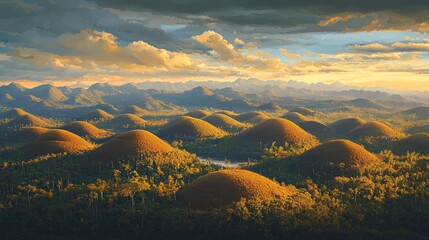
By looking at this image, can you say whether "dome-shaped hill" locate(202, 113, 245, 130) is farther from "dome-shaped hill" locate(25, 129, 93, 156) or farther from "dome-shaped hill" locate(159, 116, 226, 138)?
"dome-shaped hill" locate(25, 129, 93, 156)

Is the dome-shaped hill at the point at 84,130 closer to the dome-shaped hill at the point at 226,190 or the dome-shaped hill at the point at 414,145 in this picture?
the dome-shaped hill at the point at 226,190

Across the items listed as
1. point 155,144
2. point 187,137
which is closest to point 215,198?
point 155,144

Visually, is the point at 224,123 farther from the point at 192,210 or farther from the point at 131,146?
the point at 192,210

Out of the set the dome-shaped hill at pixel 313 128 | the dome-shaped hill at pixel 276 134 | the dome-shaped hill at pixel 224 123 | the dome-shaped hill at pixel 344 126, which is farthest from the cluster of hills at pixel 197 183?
the dome-shaped hill at pixel 224 123

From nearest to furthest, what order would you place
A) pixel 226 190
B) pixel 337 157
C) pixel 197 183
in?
pixel 226 190 → pixel 197 183 → pixel 337 157

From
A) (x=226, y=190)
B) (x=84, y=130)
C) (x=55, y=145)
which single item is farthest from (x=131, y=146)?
(x=84, y=130)
